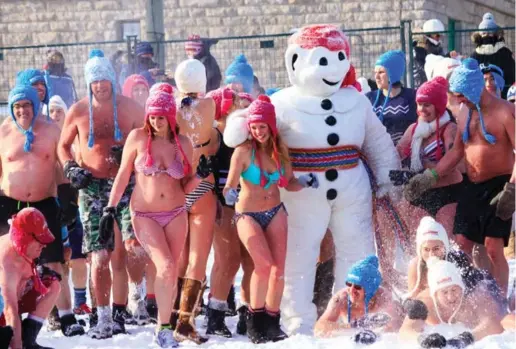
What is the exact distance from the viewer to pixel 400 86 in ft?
32.9

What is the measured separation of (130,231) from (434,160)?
2.22 m

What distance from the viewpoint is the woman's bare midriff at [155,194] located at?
8008 mm

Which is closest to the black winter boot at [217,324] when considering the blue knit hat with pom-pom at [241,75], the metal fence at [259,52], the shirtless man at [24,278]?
the shirtless man at [24,278]

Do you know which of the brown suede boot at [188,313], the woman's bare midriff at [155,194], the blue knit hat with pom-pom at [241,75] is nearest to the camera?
the woman's bare midriff at [155,194]

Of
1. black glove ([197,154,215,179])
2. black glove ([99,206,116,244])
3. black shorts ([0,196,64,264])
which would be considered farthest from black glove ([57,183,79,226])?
black glove ([197,154,215,179])

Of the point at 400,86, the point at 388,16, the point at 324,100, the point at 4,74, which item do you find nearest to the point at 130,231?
the point at 324,100

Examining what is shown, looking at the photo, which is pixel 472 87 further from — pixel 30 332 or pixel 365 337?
pixel 30 332

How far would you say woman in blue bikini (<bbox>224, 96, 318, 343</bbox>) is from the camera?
26.2ft

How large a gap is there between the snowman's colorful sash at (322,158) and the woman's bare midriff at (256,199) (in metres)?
0.36

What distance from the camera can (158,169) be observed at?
8031 mm

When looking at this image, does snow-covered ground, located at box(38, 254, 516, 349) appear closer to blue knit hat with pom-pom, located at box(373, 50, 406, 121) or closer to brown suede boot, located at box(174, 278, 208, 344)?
brown suede boot, located at box(174, 278, 208, 344)

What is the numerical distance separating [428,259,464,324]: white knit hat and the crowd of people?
0.5 inches

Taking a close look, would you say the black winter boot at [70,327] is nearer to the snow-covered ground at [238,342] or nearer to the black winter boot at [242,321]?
the snow-covered ground at [238,342]

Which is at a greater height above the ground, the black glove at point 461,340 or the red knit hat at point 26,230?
the red knit hat at point 26,230
